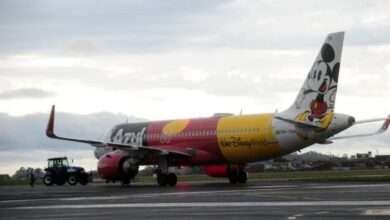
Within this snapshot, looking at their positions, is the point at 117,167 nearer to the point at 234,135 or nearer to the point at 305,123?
the point at 234,135

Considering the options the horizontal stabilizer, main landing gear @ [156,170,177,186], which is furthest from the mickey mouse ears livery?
main landing gear @ [156,170,177,186]

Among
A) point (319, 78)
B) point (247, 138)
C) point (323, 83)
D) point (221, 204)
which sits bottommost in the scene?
point (221, 204)

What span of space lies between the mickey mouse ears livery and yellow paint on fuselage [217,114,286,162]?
1969 millimetres

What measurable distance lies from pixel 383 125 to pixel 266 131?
8.65 meters

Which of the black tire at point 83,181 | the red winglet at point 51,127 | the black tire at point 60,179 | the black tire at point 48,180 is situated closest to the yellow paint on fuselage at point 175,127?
the red winglet at point 51,127

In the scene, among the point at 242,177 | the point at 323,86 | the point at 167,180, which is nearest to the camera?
the point at 323,86

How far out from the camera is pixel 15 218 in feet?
71.3

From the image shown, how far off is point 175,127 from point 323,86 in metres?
12.0

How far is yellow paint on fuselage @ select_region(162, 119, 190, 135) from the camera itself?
168 feet

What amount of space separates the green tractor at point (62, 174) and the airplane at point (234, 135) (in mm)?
6267

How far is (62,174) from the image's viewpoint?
200 ft

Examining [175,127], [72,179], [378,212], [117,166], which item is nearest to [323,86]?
[175,127]

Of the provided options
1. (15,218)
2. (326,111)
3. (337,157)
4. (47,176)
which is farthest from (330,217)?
(337,157)

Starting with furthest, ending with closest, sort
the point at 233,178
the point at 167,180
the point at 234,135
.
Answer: the point at 233,178, the point at 167,180, the point at 234,135
